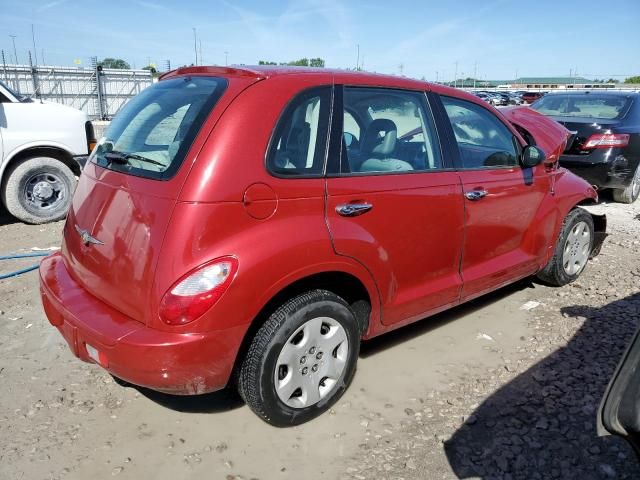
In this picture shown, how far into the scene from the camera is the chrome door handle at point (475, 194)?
335 centimetres

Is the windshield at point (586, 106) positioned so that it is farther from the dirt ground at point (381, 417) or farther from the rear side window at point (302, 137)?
the rear side window at point (302, 137)

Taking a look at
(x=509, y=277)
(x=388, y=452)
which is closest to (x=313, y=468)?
(x=388, y=452)

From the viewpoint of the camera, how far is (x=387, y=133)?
3.16 meters

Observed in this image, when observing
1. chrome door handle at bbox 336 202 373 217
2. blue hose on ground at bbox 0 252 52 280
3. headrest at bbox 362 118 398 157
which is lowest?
blue hose on ground at bbox 0 252 52 280

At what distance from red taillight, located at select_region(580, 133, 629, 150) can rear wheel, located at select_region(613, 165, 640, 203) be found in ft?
3.14

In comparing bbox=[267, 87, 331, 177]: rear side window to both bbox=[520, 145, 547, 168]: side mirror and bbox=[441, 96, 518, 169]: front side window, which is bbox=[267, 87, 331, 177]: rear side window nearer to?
bbox=[441, 96, 518, 169]: front side window

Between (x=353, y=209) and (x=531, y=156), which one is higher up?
(x=531, y=156)

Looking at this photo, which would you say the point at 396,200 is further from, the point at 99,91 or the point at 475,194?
the point at 99,91

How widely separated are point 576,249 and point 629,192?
411cm

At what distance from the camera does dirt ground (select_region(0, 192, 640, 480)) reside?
2.51 m

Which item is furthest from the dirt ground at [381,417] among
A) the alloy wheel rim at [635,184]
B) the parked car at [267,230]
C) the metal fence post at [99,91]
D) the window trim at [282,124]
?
the metal fence post at [99,91]

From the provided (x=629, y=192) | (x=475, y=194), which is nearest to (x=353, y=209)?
(x=475, y=194)

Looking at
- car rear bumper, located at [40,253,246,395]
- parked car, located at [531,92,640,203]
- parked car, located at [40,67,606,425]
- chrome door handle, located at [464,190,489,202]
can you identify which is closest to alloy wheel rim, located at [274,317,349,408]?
parked car, located at [40,67,606,425]

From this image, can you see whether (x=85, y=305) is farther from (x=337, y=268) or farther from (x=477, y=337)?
(x=477, y=337)
